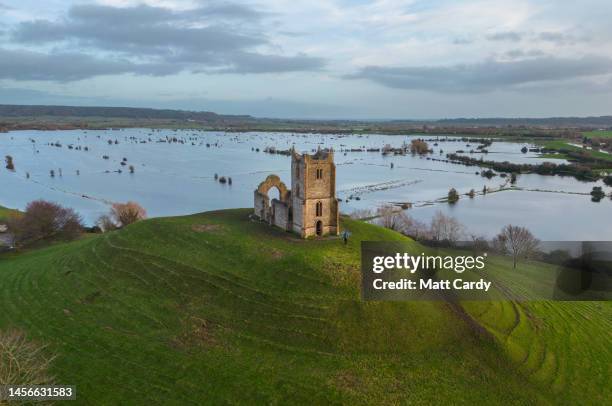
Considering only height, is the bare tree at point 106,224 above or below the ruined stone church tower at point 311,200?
below

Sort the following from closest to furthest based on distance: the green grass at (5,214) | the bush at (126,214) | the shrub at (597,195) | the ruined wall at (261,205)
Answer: the ruined wall at (261,205), the bush at (126,214), the green grass at (5,214), the shrub at (597,195)

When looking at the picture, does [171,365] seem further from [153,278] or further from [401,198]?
[401,198]

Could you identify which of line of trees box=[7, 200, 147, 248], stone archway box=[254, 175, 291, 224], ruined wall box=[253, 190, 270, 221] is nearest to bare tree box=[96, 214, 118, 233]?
line of trees box=[7, 200, 147, 248]

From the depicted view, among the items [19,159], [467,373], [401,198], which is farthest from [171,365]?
[19,159]

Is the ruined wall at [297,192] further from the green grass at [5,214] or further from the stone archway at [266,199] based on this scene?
the green grass at [5,214]

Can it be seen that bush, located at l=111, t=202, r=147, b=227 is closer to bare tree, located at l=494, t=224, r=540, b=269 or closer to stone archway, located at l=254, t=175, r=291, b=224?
stone archway, located at l=254, t=175, r=291, b=224

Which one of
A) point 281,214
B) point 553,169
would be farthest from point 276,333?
point 553,169

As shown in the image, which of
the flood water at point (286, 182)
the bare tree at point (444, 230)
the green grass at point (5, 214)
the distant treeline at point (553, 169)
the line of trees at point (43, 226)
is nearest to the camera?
the line of trees at point (43, 226)

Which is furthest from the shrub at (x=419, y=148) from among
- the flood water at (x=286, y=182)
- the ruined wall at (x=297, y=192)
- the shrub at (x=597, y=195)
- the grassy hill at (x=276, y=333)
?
the ruined wall at (x=297, y=192)
